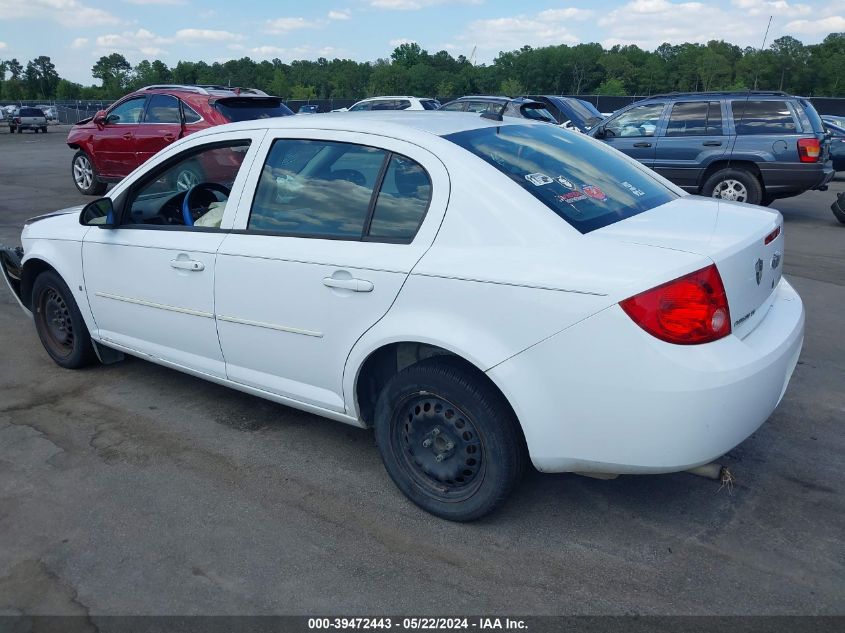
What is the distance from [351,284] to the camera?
3193mm

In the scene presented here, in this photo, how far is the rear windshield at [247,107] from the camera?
10.8 meters

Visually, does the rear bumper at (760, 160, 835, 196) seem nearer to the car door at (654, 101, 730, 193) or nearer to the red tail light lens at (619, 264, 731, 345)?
the car door at (654, 101, 730, 193)

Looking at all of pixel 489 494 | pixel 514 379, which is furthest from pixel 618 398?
pixel 489 494

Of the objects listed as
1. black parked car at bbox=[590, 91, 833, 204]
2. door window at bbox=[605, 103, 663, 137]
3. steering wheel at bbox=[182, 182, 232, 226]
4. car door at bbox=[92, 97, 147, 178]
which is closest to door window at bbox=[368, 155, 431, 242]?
steering wheel at bbox=[182, 182, 232, 226]

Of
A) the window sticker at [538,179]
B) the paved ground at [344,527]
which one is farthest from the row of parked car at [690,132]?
the window sticker at [538,179]

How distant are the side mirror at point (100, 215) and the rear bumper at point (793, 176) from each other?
9.24 metres

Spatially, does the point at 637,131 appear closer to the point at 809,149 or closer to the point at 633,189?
the point at 809,149

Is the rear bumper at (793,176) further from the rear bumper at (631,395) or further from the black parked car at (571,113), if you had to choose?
the rear bumper at (631,395)

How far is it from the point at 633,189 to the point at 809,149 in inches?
325

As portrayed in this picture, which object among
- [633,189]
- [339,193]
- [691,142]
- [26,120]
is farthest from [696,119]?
[26,120]

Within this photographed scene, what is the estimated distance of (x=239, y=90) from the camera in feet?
39.1

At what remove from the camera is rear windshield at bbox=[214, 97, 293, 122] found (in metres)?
10.8

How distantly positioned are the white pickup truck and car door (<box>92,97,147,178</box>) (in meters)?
33.3

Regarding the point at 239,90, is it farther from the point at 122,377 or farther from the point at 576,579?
the point at 576,579
